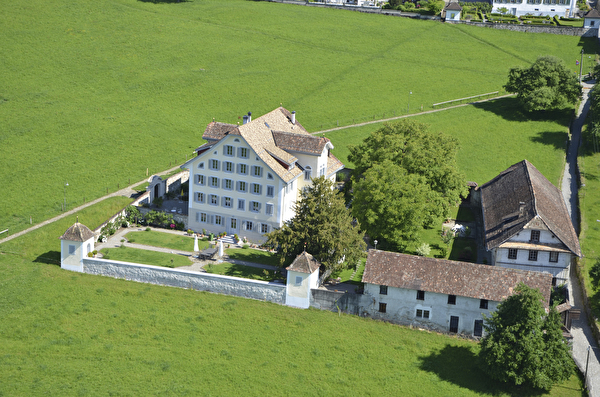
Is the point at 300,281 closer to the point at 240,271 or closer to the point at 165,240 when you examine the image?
the point at 240,271

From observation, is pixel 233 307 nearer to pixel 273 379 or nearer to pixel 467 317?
pixel 273 379

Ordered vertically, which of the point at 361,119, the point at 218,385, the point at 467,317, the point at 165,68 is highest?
the point at 165,68

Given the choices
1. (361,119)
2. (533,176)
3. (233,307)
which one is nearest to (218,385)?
(233,307)

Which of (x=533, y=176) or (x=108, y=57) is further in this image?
(x=108, y=57)

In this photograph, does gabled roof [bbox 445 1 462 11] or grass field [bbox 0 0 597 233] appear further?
gabled roof [bbox 445 1 462 11]

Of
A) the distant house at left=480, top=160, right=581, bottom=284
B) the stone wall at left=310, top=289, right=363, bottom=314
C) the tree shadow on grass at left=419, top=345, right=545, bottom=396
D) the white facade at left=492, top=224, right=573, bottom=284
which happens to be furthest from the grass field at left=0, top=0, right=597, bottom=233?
the tree shadow on grass at left=419, top=345, right=545, bottom=396

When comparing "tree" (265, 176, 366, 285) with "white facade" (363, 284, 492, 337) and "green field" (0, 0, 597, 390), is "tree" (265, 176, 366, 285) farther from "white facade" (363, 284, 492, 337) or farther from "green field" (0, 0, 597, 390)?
"green field" (0, 0, 597, 390)
